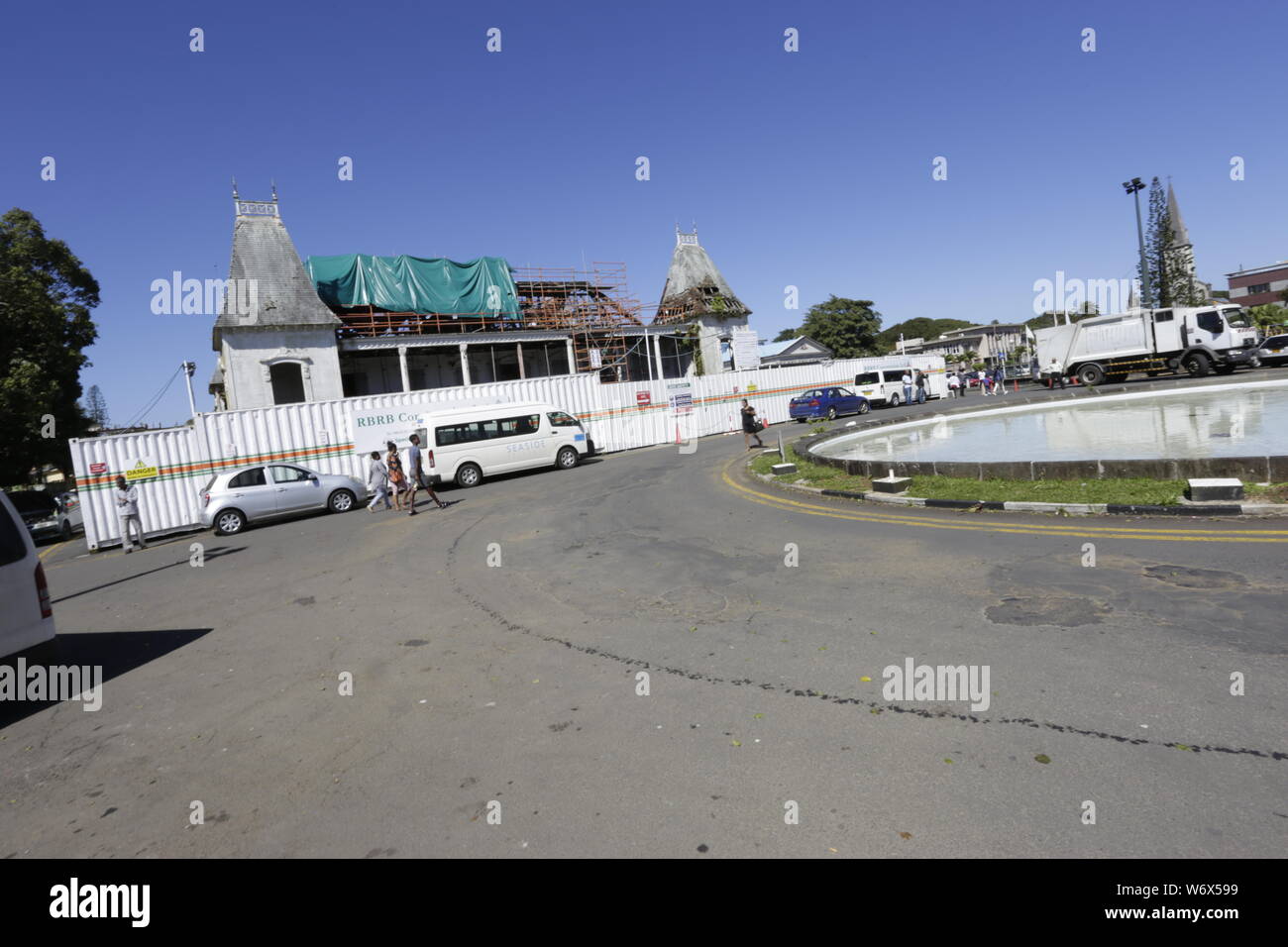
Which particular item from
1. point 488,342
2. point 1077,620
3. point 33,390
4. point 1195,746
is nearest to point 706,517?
point 1077,620

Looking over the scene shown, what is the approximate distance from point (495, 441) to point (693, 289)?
1236 inches

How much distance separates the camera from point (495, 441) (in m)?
21.2

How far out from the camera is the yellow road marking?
6938 millimetres

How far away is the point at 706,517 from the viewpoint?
444 inches

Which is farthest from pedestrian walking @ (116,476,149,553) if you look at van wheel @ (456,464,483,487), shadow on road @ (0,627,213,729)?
shadow on road @ (0,627,213,729)

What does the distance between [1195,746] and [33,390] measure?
33.5 metres

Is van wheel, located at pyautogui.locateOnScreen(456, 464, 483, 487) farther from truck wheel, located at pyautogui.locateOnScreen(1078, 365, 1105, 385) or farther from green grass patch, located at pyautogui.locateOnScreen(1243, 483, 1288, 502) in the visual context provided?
truck wheel, located at pyautogui.locateOnScreen(1078, 365, 1105, 385)

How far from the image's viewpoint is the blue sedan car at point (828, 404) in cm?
3356

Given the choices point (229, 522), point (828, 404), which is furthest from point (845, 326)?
point (229, 522)

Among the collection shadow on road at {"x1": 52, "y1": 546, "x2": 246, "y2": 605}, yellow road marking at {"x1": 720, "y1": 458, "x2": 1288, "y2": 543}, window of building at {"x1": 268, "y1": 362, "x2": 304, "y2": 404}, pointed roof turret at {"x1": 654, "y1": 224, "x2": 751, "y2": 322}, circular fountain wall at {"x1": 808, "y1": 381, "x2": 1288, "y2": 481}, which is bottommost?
shadow on road at {"x1": 52, "y1": 546, "x2": 246, "y2": 605}

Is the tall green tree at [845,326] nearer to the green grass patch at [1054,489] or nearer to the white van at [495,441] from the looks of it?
the white van at [495,441]

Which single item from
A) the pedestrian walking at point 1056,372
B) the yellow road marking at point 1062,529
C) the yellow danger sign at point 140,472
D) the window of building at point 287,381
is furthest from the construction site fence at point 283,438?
the pedestrian walking at point 1056,372

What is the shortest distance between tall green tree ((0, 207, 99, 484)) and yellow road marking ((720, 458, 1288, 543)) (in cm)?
2857

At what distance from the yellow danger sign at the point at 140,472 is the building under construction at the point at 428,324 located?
13.8 m
